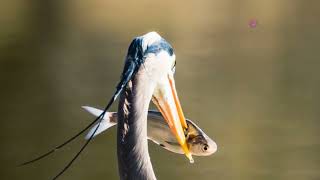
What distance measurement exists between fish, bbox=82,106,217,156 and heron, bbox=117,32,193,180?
19 mm

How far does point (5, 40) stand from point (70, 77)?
0.33m

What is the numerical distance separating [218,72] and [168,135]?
A: 0.33 meters

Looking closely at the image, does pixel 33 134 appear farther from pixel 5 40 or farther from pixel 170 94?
pixel 170 94

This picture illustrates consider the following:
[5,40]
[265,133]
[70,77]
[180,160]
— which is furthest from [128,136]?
[5,40]

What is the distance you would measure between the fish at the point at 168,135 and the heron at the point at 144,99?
0.02 meters

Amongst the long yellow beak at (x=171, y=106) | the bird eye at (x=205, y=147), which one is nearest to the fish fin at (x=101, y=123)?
the long yellow beak at (x=171, y=106)

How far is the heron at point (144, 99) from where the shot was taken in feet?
5.57

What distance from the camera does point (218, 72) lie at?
5.60ft

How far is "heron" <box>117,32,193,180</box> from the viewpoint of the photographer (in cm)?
170

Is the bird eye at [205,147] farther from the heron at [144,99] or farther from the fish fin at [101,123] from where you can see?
the fish fin at [101,123]

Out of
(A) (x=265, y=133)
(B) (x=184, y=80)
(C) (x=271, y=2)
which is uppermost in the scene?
(C) (x=271, y=2)

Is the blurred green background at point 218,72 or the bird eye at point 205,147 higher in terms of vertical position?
the blurred green background at point 218,72

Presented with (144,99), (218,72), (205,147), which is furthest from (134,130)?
(218,72)

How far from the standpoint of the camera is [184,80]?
1716mm
